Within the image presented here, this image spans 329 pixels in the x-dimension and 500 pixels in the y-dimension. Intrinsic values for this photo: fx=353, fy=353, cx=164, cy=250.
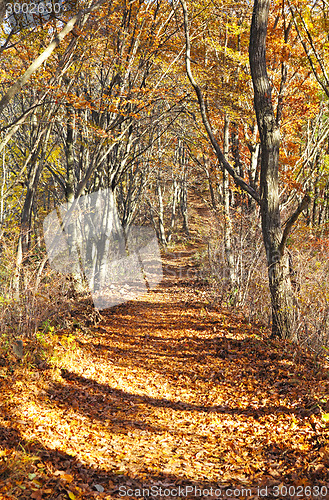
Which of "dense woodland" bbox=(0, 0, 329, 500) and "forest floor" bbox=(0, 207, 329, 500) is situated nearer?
"forest floor" bbox=(0, 207, 329, 500)

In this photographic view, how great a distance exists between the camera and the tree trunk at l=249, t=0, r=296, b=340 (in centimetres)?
602

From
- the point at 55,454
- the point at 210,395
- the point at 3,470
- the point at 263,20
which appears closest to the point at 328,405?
the point at 210,395

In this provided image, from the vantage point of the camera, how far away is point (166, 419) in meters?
4.84

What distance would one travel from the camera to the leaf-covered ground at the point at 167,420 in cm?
329

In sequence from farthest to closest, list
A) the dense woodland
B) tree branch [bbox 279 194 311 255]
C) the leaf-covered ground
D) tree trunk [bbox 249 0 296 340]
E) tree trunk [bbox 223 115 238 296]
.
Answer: tree trunk [bbox 223 115 238 296], tree trunk [bbox 249 0 296 340], tree branch [bbox 279 194 311 255], the dense woodland, the leaf-covered ground

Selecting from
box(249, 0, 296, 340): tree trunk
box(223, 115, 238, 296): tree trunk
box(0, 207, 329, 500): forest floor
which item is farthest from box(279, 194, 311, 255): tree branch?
box(223, 115, 238, 296): tree trunk

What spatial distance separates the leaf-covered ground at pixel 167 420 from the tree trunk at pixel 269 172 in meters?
0.93

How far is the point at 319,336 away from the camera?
Answer: 5734 millimetres

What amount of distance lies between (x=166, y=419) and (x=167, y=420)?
0.10ft

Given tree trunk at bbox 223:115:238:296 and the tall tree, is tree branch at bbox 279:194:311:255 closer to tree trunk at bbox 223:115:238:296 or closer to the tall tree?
the tall tree

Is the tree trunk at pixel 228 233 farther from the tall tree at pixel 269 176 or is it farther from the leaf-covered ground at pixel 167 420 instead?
the tall tree at pixel 269 176

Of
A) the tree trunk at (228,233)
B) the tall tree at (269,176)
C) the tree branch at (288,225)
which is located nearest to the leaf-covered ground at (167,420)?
the tall tree at (269,176)

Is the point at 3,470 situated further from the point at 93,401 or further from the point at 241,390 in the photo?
the point at 241,390

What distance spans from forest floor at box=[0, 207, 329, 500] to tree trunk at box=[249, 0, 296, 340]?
2.99 feet
